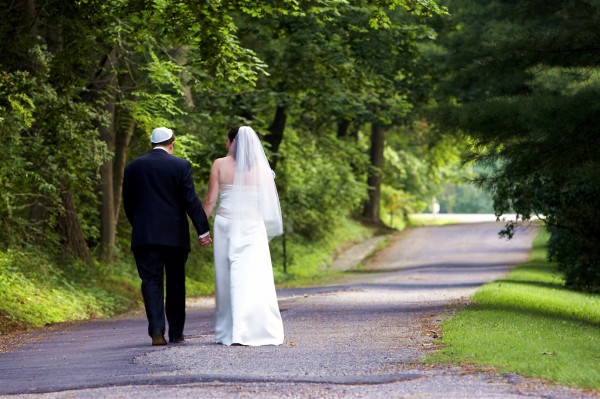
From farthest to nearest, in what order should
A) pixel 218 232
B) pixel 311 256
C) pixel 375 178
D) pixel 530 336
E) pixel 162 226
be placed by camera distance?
pixel 375 178 → pixel 311 256 → pixel 218 232 → pixel 162 226 → pixel 530 336

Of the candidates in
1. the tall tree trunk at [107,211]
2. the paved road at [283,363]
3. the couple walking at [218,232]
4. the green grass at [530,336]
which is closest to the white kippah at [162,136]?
the couple walking at [218,232]

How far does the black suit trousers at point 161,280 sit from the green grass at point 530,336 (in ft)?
9.19

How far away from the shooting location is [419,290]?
25.8m

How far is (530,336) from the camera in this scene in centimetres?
1222

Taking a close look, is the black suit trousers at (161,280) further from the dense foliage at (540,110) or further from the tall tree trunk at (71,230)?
the tall tree trunk at (71,230)

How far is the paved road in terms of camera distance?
8.36 meters

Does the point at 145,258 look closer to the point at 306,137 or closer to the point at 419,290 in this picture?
→ the point at 419,290

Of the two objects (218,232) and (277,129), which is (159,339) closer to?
(218,232)

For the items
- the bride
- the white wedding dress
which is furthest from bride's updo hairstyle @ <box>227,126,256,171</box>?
the white wedding dress

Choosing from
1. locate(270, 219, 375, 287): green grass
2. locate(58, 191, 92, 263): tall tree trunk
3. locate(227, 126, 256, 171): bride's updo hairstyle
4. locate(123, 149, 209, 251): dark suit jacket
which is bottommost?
locate(270, 219, 375, 287): green grass

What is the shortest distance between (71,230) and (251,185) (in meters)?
11.4

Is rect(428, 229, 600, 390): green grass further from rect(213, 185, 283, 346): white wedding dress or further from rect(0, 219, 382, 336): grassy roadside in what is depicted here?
rect(0, 219, 382, 336): grassy roadside

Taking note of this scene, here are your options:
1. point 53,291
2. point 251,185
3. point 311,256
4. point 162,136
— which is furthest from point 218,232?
point 311,256

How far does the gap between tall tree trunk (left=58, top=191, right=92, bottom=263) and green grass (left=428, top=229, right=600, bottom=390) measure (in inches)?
309
